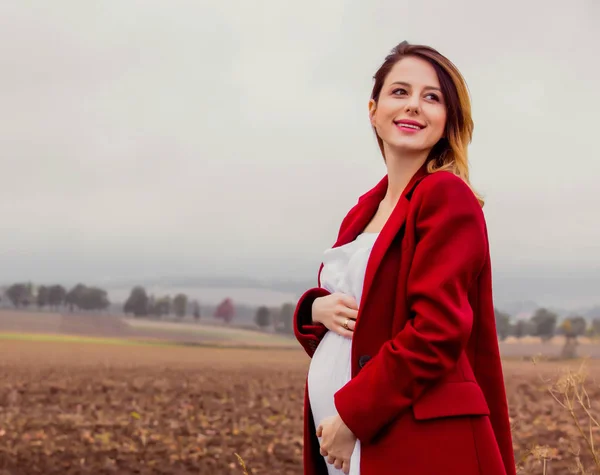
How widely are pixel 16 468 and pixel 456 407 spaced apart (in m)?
5.00

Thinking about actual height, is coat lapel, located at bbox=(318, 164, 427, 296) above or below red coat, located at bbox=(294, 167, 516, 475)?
above

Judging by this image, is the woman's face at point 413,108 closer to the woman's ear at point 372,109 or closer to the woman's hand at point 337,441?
the woman's ear at point 372,109

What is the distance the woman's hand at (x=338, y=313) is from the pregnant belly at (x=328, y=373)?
0.13 ft

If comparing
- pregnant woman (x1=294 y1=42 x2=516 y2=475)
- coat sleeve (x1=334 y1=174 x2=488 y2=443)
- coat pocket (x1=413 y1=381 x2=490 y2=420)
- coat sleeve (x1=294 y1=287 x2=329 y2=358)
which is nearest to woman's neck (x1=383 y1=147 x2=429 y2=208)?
pregnant woman (x1=294 y1=42 x2=516 y2=475)

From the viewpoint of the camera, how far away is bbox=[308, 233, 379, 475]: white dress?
6.86 ft

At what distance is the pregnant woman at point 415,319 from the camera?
1.85m

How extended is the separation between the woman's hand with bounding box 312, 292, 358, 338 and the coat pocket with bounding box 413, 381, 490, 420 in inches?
11.6

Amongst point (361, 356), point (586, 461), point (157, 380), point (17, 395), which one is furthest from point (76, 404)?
point (361, 356)

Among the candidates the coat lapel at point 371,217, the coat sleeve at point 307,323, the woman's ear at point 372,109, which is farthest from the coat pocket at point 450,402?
the woman's ear at point 372,109

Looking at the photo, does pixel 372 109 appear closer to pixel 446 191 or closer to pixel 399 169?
pixel 399 169

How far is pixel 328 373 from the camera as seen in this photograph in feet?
6.93

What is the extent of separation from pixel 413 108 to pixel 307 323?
2.41 ft

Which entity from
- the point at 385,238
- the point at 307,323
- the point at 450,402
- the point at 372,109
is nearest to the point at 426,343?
the point at 450,402

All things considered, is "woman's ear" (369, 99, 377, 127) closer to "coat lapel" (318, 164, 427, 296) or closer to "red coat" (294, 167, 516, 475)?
"coat lapel" (318, 164, 427, 296)
